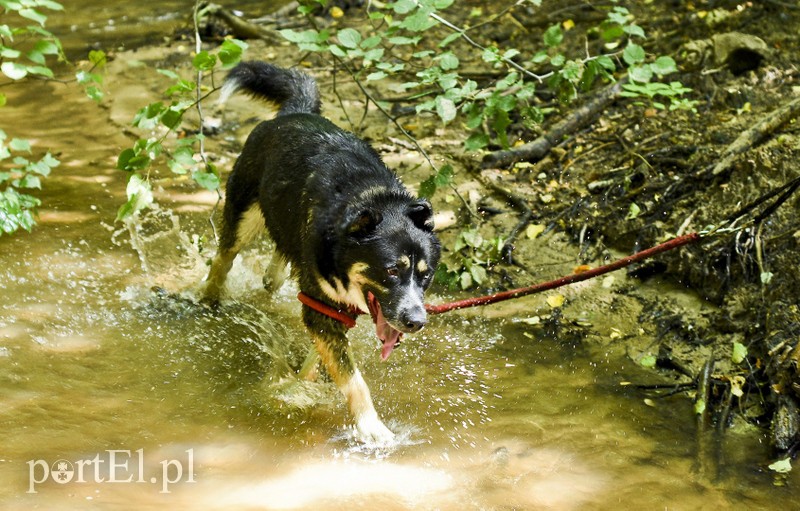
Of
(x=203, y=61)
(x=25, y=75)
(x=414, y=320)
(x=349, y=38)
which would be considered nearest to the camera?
(x=414, y=320)

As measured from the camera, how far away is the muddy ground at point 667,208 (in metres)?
5.24

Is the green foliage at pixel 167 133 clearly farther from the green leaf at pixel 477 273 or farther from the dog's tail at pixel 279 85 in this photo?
the green leaf at pixel 477 273

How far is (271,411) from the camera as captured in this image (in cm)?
490

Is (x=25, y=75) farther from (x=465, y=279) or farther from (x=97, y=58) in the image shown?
(x=465, y=279)

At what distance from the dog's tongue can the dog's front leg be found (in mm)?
325

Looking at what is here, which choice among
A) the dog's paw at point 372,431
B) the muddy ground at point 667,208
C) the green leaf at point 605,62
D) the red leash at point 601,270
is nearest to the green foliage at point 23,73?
the muddy ground at point 667,208

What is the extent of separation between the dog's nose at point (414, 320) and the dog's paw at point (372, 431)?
2.56 feet

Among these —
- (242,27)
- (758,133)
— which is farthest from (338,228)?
(242,27)

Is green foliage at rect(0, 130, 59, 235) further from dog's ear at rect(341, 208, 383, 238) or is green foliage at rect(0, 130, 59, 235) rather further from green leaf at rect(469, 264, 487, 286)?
green leaf at rect(469, 264, 487, 286)

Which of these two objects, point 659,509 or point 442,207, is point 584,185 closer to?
point 442,207

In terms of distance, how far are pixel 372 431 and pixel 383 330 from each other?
62 cm

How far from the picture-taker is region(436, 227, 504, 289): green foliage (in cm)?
636

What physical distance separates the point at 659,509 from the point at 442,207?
3792 mm

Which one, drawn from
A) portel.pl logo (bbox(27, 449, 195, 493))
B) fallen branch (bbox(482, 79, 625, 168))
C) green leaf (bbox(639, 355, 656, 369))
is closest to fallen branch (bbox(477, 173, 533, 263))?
fallen branch (bbox(482, 79, 625, 168))
